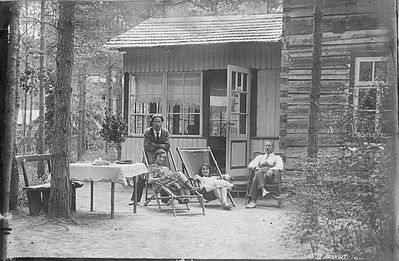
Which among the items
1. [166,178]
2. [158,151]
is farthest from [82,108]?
[166,178]

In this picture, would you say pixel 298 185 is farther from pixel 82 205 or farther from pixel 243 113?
pixel 82 205

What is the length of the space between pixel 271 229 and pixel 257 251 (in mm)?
176

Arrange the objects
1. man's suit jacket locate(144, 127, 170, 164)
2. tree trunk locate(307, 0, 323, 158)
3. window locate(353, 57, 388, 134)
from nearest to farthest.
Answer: window locate(353, 57, 388, 134) → tree trunk locate(307, 0, 323, 158) → man's suit jacket locate(144, 127, 170, 164)

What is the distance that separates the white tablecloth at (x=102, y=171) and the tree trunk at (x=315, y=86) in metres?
1.18

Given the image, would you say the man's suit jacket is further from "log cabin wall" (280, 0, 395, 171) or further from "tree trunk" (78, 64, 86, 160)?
"log cabin wall" (280, 0, 395, 171)

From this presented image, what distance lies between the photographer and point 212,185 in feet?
13.0

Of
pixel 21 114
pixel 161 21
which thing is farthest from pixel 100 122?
pixel 161 21

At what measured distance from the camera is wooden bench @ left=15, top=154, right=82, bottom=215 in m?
3.99

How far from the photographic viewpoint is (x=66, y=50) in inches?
158

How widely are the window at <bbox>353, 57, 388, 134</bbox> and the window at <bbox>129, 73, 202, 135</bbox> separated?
3.72 ft

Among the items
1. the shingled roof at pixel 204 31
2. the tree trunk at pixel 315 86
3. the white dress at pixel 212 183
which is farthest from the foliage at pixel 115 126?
the tree trunk at pixel 315 86

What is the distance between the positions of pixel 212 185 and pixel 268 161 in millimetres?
427

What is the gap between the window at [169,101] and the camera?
400 cm

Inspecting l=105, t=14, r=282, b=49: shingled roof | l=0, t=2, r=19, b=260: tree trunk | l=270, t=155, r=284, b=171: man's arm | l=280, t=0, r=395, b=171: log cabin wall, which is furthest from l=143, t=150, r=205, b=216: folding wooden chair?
l=0, t=2, r=19, b=260: tree trunk
